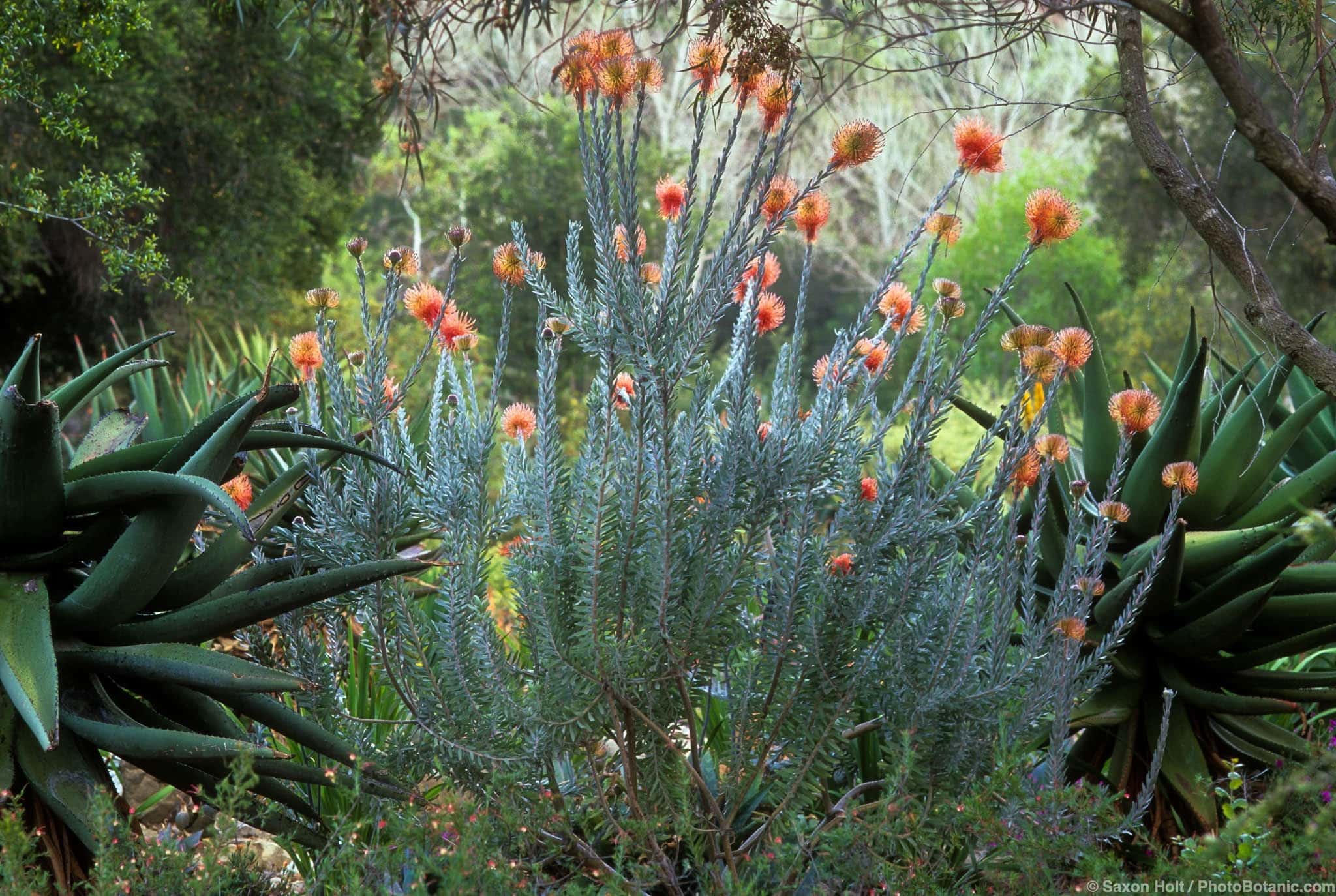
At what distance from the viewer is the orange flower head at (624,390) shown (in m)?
2.88

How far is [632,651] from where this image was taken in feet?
8.12

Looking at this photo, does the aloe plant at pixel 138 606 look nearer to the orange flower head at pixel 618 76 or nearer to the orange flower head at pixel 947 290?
the orange flower head at pixel 618 76

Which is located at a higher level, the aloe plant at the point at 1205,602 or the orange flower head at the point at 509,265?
the orange flower head at the point at 509,265

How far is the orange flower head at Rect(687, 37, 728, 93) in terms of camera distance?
234 centimetres

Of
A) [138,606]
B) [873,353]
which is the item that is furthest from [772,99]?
[138,606]

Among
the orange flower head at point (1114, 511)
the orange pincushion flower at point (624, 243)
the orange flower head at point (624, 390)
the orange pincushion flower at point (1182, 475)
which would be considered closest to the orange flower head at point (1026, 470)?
the orange flower head at point (1114, 511)

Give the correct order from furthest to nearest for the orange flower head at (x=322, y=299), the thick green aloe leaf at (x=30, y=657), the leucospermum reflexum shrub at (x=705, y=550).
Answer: the orange flower head at (x=322, y=299) < the leucospermum reflexum shrub at (x=705, y=550) < the thick green aloe leaf at (x=30, y=657)

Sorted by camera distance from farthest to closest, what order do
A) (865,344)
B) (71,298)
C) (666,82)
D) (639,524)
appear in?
1. (666,82)
2. (71,298)
3. (865,344)
4. (639,524)

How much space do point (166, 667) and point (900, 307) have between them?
175cm

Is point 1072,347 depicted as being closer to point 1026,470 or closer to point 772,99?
point 1026,470

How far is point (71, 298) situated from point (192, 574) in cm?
1290

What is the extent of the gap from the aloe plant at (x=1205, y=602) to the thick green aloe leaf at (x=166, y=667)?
1.86 m

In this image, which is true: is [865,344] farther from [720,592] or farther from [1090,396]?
[1090,396]

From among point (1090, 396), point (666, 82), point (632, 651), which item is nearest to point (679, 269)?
point (632, 651)
